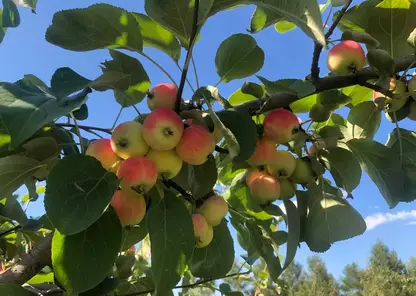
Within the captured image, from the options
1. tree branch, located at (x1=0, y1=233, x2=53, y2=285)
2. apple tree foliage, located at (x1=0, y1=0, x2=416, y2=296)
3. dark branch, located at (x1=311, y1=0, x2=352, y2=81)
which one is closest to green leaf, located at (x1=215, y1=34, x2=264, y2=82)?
apple tree foliage, located at (x1=0, y1=0, x2=416, y2=296)

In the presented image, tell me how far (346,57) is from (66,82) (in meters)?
0.48

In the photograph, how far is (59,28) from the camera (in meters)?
0.67

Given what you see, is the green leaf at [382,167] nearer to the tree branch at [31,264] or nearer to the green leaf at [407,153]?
the green leaf at [407,153]

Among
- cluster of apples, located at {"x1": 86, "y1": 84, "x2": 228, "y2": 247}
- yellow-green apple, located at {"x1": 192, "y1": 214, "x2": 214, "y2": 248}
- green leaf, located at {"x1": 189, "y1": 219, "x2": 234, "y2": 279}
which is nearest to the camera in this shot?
cluster of apples, located at {"x1": 86, "y1": 84, "x2": 228, "y2": 247}

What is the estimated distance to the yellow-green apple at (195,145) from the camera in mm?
639

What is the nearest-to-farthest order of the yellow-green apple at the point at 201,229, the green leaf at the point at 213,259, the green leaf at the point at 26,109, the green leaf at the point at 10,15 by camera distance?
the green leaf at the point at 26,109 → the yellow-green apple at the point at 201,229 → the green leaf at the point at 213,259 → the green leaf at the point at 10,15

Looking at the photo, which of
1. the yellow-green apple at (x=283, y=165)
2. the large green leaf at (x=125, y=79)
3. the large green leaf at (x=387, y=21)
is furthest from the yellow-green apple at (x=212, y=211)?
the large green leaf at (x=387, y=21)

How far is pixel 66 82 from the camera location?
0.58 meters

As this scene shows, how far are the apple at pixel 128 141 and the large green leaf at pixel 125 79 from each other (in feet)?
0.24

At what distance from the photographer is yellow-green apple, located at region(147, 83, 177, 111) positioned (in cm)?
71

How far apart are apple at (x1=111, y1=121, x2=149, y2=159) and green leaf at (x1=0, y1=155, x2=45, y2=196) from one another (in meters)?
0.16

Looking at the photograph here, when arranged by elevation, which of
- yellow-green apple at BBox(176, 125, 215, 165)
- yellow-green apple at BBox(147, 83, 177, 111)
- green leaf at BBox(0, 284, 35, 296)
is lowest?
green leaf at BBox(0, 284, 35, 296)

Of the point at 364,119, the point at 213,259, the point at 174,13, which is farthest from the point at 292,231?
the point at 174,13

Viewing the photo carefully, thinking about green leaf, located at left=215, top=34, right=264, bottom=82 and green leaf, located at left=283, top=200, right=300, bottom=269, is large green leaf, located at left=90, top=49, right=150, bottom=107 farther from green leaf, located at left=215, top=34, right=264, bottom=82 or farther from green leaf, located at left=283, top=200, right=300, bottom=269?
green leaf, located at left=283, top=200, right=300, bottom=269
